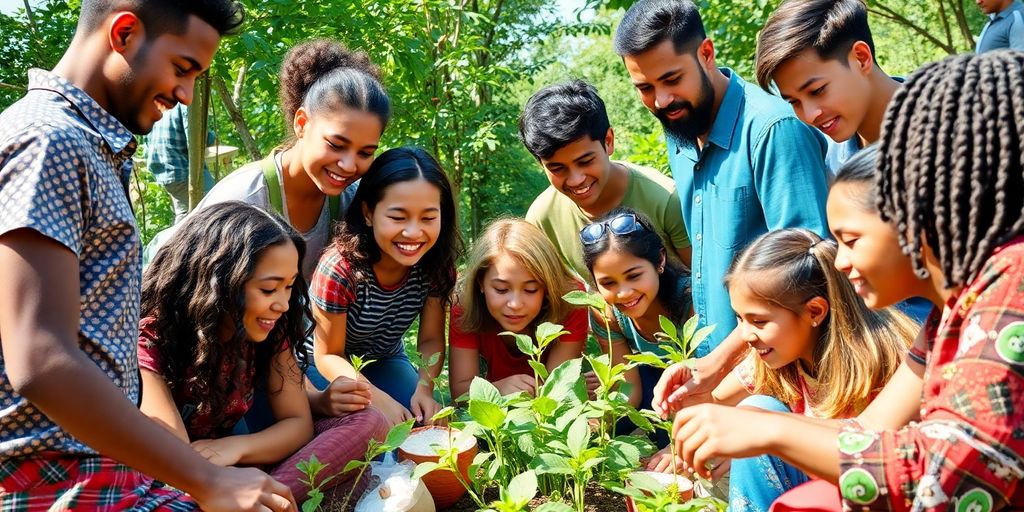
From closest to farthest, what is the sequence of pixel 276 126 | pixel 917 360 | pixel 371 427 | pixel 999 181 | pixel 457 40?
1. pixel 999 181
2. pixel 917 360
3. pixel 371 427
4. pixel 276 126
5. pixel 457 40

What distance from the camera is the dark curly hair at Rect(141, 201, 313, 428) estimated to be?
222 cm

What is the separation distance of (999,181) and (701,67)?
1.50 meters

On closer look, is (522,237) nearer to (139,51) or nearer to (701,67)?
(701,67)

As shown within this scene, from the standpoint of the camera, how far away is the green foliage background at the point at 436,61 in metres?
3.87

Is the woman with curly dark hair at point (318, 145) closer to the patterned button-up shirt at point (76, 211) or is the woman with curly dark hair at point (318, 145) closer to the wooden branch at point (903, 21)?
the patterned button-up shirt at point (76, 211)

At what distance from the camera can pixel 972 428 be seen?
1.20m

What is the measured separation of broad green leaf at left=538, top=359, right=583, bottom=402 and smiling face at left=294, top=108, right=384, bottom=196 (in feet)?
3.15

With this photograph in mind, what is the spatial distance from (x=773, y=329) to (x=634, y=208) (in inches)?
39.1

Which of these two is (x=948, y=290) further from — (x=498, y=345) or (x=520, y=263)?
(x=498, y=345)

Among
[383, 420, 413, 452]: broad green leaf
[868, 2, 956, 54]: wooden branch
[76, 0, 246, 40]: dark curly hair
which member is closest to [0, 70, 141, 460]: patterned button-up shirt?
[76, 0, 246, 40]: dark curly hair

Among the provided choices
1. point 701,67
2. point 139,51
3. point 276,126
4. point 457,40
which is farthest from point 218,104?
point 139,51

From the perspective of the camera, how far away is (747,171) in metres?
2.53

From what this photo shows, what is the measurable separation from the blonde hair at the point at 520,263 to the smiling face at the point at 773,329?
88 cm

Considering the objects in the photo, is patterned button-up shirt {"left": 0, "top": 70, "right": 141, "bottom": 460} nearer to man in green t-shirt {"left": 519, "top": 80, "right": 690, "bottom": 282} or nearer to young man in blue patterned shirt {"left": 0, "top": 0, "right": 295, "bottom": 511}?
young man in blue patterned shirt {"left": 0, "top": 0, "right": 295, "bottom": 511}
